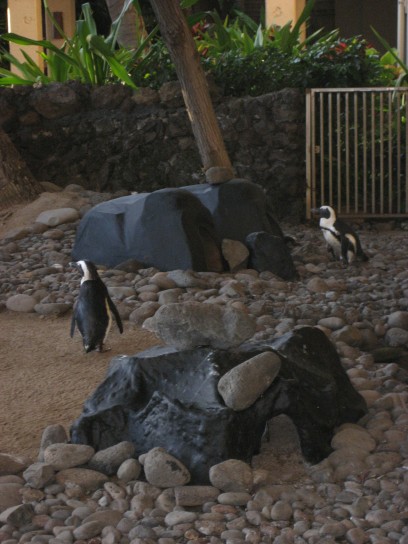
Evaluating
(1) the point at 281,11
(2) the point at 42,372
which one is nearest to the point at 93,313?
(2) the point at 42,372

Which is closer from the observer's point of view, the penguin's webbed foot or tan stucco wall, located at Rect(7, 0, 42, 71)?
the penguin's webbed foot

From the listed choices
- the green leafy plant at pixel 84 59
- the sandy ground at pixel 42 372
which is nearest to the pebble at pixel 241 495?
the sandy ground at pixel 42 372

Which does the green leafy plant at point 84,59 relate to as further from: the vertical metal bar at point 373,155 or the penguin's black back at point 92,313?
the penguin's black back at point 92,313

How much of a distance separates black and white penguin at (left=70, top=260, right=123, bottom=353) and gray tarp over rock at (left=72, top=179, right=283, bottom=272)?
173 centimetres

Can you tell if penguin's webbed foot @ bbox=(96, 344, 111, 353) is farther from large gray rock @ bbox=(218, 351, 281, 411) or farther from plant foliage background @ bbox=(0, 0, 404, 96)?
plant foliage background @ bbox=(0, 0, 404, 96)

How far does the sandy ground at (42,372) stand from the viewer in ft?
14.9

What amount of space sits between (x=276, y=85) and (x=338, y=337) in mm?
5867

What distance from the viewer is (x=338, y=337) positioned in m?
6.02

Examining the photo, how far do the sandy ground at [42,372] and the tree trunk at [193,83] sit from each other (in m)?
3.35

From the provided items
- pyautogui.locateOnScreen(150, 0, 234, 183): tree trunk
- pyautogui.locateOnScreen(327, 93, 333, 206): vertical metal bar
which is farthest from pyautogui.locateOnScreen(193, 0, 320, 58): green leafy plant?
pyautogui.locateOnScreen(150, 0, 234, 183): tree trunk

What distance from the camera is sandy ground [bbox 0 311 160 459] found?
4.54m

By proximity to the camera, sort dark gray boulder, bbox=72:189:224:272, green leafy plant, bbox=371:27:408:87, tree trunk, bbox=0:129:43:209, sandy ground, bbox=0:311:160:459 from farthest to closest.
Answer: green leafy plant, bbox=371:27:408:87
tree trunk, bbox=0:129:43:209
dark gray boulder, bbox=72:189:224:272
sandy ground, bbox=0:311:160:459

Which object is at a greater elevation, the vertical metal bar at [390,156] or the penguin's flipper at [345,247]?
the vertical metal bar at [390,156]

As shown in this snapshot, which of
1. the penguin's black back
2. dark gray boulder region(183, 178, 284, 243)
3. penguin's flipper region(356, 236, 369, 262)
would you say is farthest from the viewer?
penguin's flipper region(356, 236, 369, 262)
